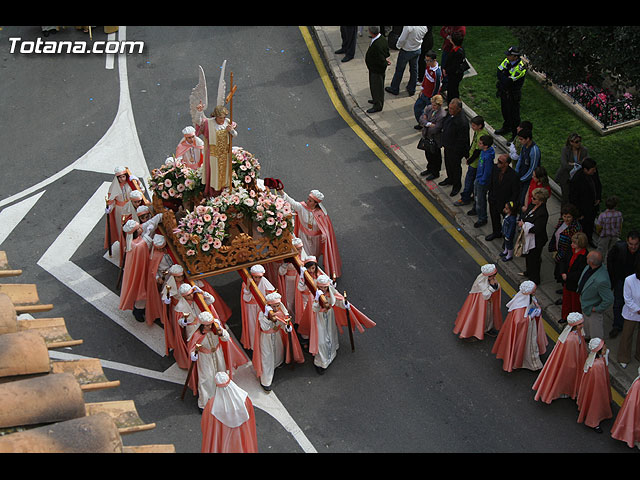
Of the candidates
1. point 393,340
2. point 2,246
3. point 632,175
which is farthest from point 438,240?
point 2,246

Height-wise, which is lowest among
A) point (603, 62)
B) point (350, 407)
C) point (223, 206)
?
point (350, 407)

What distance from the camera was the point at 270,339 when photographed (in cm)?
1192

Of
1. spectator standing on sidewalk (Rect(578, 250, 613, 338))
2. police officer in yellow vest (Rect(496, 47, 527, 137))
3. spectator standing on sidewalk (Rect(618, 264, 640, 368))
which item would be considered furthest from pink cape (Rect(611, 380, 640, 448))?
police officer in yellow vest (Rect(496, 47, 527, 137))

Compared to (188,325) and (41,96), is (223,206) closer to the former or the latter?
(188,325)

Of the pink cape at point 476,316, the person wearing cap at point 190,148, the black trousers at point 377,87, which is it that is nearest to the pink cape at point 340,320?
the pink cape at point 476,316

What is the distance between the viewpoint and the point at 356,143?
17297 millimetres

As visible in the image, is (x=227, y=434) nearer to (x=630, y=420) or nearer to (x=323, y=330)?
(x=323, y=330)

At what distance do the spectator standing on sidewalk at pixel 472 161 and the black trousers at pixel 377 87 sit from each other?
279cm

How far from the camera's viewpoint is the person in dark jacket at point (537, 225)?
507 inches

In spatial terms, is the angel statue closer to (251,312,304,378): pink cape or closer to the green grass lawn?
(251,312,304,378): pink cape

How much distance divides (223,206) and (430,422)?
13.7 ft

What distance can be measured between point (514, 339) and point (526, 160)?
3.45 m

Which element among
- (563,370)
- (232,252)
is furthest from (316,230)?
Answer: (563,370)

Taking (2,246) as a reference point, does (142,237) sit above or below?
above
